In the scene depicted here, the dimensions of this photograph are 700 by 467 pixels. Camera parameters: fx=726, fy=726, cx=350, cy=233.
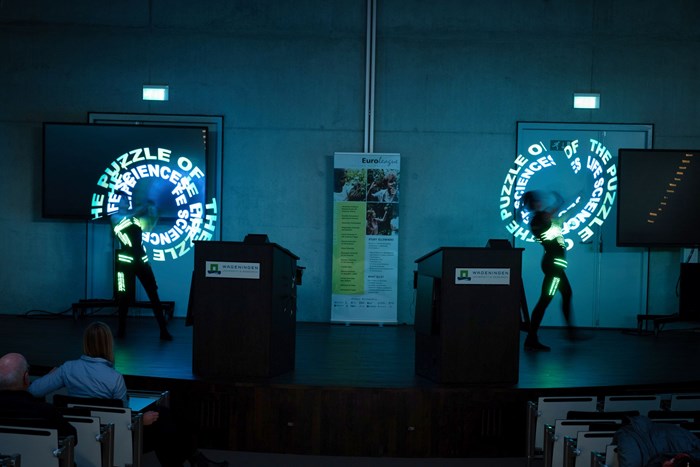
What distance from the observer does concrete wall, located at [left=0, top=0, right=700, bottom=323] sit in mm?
8766

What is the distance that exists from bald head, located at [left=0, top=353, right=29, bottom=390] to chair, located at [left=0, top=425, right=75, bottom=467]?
35cm

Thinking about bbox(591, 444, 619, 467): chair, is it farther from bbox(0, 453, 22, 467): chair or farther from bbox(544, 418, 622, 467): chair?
bbox(0, 453, 22, 467): chair

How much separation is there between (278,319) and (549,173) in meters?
4.69

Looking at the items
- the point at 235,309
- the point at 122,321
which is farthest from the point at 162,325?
the point at 235,309

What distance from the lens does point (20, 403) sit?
3275mm

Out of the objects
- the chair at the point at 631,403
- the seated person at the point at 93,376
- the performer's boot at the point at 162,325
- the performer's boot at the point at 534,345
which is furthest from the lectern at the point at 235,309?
the performer's boot at the point at 534,345

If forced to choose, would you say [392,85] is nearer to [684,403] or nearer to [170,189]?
[170,189]

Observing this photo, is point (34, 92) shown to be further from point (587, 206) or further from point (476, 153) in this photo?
point (587, 206)

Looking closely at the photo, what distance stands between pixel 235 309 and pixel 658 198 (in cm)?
551

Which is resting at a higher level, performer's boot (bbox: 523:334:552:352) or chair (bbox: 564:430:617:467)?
chair (bbox: 564:430:617:467)

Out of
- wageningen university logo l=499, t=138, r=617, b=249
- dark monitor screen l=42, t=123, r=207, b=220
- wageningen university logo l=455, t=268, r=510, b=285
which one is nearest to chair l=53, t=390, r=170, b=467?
wageningen university logo l=455, t=268, r=510, b=285

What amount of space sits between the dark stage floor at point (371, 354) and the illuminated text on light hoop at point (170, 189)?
1045 mm

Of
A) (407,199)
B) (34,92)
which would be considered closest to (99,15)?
(34,92)

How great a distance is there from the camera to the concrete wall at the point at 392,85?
8.77 meters
